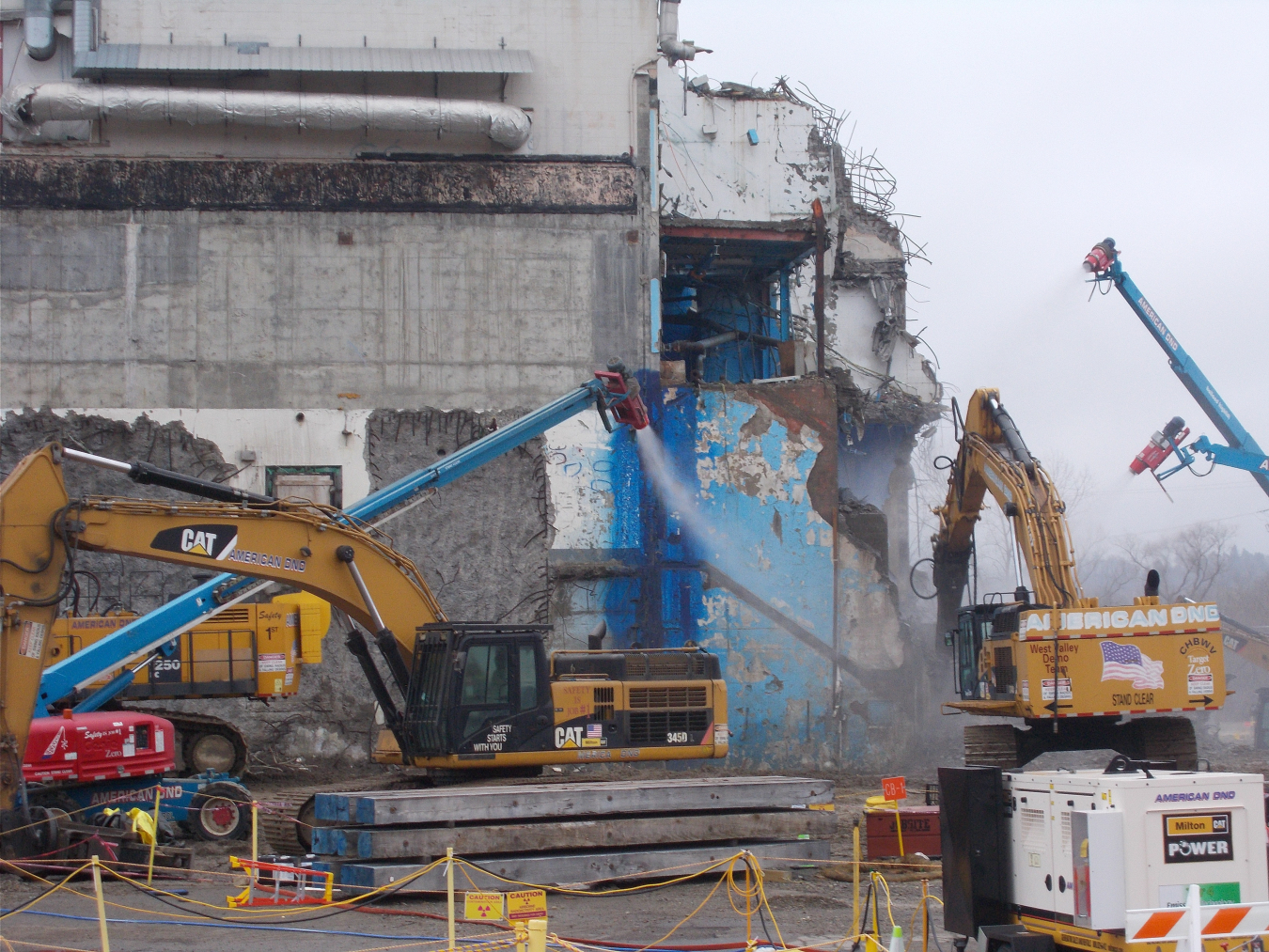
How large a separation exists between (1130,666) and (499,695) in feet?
28.6

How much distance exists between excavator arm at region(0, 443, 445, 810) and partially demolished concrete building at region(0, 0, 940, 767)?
10055 mm

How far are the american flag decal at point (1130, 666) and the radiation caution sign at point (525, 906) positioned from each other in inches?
413

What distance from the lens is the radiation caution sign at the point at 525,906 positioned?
381 inches

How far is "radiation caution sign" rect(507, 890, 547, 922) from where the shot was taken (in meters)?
9.68

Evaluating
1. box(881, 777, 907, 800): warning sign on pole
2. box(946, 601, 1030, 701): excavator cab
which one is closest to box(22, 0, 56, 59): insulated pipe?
box(946, 601, 1030, 701): excavator cab

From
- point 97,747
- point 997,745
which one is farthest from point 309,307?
point 997,745

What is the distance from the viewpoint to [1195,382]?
1212 inches

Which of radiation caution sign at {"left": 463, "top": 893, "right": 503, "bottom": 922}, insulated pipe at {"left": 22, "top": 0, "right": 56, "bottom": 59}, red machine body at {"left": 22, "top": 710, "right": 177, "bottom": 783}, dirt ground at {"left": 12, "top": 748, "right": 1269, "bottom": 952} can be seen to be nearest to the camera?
radiation caution sign at {"left": 463, "top": 893, "right": 503, "bottom": 922}

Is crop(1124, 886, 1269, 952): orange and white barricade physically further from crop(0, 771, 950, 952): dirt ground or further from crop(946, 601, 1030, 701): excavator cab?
crop(946, 601, 1030, 701): excavator cab

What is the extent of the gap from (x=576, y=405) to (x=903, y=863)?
9.75m

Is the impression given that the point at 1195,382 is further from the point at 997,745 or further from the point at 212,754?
the point at 212,754

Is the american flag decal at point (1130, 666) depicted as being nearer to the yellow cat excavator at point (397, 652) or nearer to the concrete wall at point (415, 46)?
the yellow cat excavator at point (397, 652)

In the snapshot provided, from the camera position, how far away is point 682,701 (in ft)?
52.4

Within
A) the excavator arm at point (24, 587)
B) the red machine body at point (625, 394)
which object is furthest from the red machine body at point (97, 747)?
the red machine body at point (625, 394)
